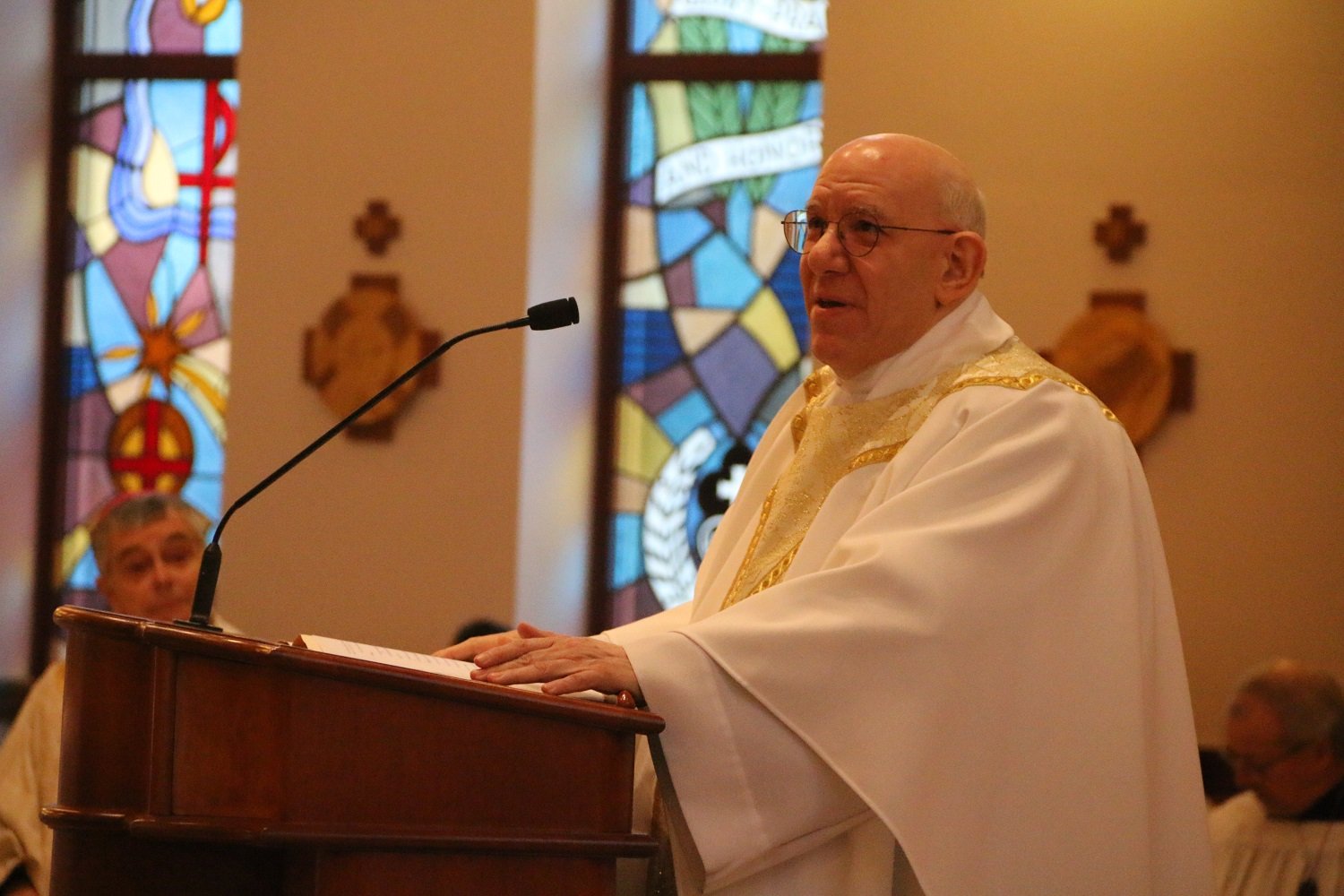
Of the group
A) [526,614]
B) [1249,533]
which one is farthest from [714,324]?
[1249,533]

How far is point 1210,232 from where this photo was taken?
575 cm

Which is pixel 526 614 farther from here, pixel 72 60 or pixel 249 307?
pixel 72 60

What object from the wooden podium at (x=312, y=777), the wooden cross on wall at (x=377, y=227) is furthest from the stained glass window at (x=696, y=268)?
the wooden podium at (x=312, y=777)

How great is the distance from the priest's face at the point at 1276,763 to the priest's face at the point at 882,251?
2207 mm

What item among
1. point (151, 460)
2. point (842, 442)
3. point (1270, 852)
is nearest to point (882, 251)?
point (842, 442)

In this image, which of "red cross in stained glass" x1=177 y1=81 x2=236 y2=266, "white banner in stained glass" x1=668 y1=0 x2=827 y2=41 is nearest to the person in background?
"white banner in stained glass" x1=668 y1=0 x2=827 y2=41

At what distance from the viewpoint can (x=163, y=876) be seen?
7.34 ft

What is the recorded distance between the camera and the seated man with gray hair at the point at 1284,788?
4.75 meters

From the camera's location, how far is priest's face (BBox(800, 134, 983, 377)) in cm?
325

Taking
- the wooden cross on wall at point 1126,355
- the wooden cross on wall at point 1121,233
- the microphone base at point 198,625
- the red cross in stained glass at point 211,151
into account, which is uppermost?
the red cross in stained glass at point 211,151

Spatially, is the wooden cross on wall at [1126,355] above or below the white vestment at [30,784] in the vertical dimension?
above

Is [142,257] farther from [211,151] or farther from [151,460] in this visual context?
[151,460]

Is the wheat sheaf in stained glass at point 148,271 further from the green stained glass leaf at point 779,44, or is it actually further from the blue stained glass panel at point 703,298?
the green stained glass leaf at point 779,44

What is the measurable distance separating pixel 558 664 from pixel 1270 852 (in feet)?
9.97
